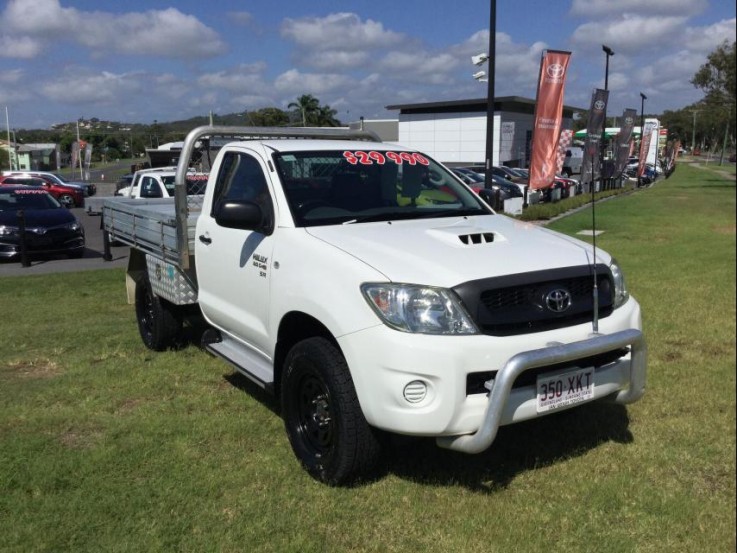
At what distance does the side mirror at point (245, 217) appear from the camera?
4.16 meters

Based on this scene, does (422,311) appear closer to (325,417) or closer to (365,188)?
(325,417)

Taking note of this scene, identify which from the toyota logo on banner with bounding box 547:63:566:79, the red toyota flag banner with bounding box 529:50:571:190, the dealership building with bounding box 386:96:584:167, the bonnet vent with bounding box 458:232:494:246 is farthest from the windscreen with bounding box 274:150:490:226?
the dealership building with bounding box 386:96:584:167

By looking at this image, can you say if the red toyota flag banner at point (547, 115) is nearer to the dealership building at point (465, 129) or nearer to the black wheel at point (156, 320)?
the black wheel at point (156, 320)

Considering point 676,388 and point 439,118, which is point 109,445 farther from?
point 439,118

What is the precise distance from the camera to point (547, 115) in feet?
61.5

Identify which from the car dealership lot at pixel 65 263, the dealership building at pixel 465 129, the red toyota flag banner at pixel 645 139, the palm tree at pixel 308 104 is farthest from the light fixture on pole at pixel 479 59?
the palm tree at pixel 308 104

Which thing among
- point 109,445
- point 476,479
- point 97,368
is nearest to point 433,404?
point 476,479

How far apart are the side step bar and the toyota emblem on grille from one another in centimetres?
179

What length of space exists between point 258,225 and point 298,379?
3.50 feet

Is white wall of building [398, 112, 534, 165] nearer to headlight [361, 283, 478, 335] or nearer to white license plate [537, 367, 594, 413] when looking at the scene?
white license plate [537, 367, 594, 413]

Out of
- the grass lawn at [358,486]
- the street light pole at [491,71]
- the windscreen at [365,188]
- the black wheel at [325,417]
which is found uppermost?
the street light pole at [491,71]

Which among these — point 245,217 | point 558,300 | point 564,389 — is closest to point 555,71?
point 245,217

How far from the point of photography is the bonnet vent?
3.84 meters

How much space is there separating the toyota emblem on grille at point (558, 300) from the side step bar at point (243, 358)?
5.88 feet
